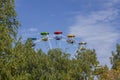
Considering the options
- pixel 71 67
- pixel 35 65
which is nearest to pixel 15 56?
pixel 35 65

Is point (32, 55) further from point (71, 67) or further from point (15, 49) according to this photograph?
point (15, 49)

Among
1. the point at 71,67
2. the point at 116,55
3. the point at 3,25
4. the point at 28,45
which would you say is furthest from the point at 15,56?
the point at 116,55

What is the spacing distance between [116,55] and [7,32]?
37.1 m

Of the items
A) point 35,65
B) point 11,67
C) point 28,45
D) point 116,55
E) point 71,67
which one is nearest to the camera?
point 11,67

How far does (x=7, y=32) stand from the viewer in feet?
82.5

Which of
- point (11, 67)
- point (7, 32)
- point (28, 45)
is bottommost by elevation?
point (11, 67)

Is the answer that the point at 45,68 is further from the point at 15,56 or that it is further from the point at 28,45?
the point at 15,56

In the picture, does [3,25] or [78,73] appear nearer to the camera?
[3,25]

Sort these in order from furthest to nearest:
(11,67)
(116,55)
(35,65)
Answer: (116,55), (35,65), (11,67)

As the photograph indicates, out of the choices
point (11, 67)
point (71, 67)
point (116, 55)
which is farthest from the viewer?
point (116, 55)

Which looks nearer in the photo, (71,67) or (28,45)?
(28,45)

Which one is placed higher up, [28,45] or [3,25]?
[28,45]

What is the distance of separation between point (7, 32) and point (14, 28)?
0.88 m

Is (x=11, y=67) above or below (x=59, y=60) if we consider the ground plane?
below
